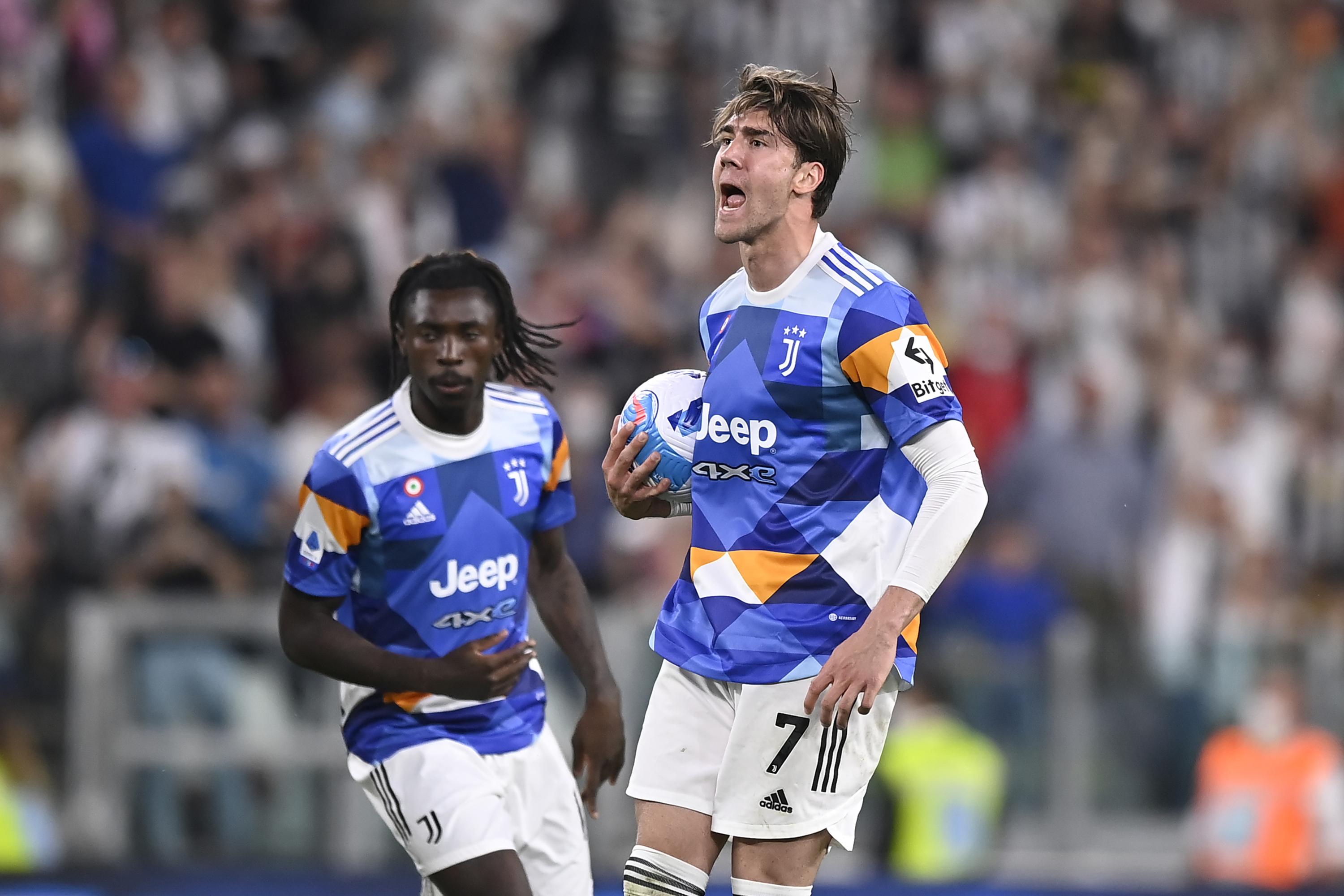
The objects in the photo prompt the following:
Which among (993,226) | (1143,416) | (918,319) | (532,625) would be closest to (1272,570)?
(1143,416)

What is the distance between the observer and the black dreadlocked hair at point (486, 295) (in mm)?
5844

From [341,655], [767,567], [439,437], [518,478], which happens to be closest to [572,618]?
[518,478]

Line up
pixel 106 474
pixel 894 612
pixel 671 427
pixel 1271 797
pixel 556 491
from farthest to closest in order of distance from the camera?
1. pixel 1271 797
2. pixel 106 474
3. pixel 556 491
4. pixel 671 427
5. pixel 894 612

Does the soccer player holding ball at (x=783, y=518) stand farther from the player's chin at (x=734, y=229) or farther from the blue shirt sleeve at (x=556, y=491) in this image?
the blue shirt sleeve at (x=556, y=491)

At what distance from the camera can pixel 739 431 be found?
5.00 metres

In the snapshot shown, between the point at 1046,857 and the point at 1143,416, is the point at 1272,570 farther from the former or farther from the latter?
the point at 1046,857

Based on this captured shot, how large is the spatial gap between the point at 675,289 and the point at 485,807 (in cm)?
745

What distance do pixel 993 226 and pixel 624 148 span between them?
2.65m

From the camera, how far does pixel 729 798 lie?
16.3 feet

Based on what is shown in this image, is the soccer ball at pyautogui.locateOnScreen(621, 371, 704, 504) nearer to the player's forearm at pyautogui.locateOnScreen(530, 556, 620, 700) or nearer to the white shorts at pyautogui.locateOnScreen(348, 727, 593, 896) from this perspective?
the player's forearm at pyautogui.locateOnScreen(530, 556, 620, 700)

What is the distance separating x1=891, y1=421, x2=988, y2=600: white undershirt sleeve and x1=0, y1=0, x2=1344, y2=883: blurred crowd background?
17.9ft

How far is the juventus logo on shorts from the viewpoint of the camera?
495cm

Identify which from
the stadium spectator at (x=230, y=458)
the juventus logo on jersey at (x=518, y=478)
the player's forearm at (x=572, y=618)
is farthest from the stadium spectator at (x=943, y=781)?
the juventus logo on jersey at (x=518, y=478)

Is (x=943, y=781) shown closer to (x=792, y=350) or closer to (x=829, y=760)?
(x=829, y=760)
